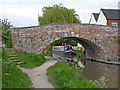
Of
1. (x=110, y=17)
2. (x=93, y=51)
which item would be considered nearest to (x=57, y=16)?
(x=110, y=17)

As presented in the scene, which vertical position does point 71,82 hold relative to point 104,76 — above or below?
above

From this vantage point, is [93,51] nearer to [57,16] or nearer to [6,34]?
[6,34]

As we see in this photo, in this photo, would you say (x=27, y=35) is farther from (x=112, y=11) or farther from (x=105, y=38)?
(x=112, y=11)

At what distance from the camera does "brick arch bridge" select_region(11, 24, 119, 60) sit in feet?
45.1

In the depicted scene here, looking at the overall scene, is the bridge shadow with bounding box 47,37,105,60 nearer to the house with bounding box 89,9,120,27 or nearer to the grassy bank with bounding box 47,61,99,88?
the house with bounding box 89,9,120,27

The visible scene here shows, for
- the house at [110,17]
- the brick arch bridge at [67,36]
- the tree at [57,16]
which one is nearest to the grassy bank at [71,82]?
the brick arch bridge at [67,36]

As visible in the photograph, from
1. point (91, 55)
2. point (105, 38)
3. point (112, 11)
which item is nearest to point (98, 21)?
point (112, 11)

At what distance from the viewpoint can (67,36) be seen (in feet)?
49.0

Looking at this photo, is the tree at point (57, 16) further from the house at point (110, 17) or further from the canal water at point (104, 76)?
the canal water at point (104, 76)

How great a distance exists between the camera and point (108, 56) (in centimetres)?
1628

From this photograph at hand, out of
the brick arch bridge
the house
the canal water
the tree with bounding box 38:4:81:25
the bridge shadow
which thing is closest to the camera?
the canal water

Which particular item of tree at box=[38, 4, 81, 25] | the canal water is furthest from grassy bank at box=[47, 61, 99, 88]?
tree at box=[38, 4, 81, 25]

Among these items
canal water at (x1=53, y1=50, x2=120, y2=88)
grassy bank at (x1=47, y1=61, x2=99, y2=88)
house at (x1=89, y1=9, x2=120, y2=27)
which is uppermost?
house at (x1=89, y1=9, x2=120, y2=27)

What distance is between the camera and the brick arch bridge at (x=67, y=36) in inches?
542
